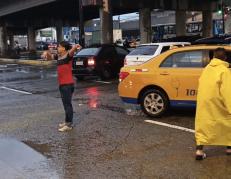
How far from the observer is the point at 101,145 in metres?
8.07

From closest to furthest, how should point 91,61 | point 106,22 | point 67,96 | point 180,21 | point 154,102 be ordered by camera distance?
point 67,96, point 154,102, point 91,61, point 106,22, point 180,21

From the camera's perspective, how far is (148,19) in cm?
4050

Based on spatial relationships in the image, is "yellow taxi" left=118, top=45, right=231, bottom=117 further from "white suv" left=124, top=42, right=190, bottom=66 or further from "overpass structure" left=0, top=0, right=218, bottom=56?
"overpass structure" left=0, top=0, right=218, bottom=56

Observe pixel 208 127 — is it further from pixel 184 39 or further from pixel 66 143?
pixel 184 39

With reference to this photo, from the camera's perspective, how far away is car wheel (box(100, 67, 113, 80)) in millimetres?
20109

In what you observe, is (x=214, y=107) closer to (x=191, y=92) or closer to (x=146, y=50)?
(x=191, y=92)

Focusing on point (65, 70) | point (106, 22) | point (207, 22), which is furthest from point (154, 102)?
point (207, 22)

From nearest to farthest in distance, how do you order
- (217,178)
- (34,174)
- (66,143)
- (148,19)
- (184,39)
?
(217,178) < (34,174) < (66,143) < (184,39) < (148,19)

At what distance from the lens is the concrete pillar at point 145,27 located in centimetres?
3934

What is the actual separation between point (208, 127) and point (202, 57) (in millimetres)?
3350

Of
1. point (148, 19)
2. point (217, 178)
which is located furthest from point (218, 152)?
point (148, 19)

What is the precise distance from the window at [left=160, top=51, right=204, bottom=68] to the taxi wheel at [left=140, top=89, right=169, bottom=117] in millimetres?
617

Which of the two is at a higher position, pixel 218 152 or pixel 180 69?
pixel 180 69

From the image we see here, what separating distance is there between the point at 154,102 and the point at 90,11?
46.1m
